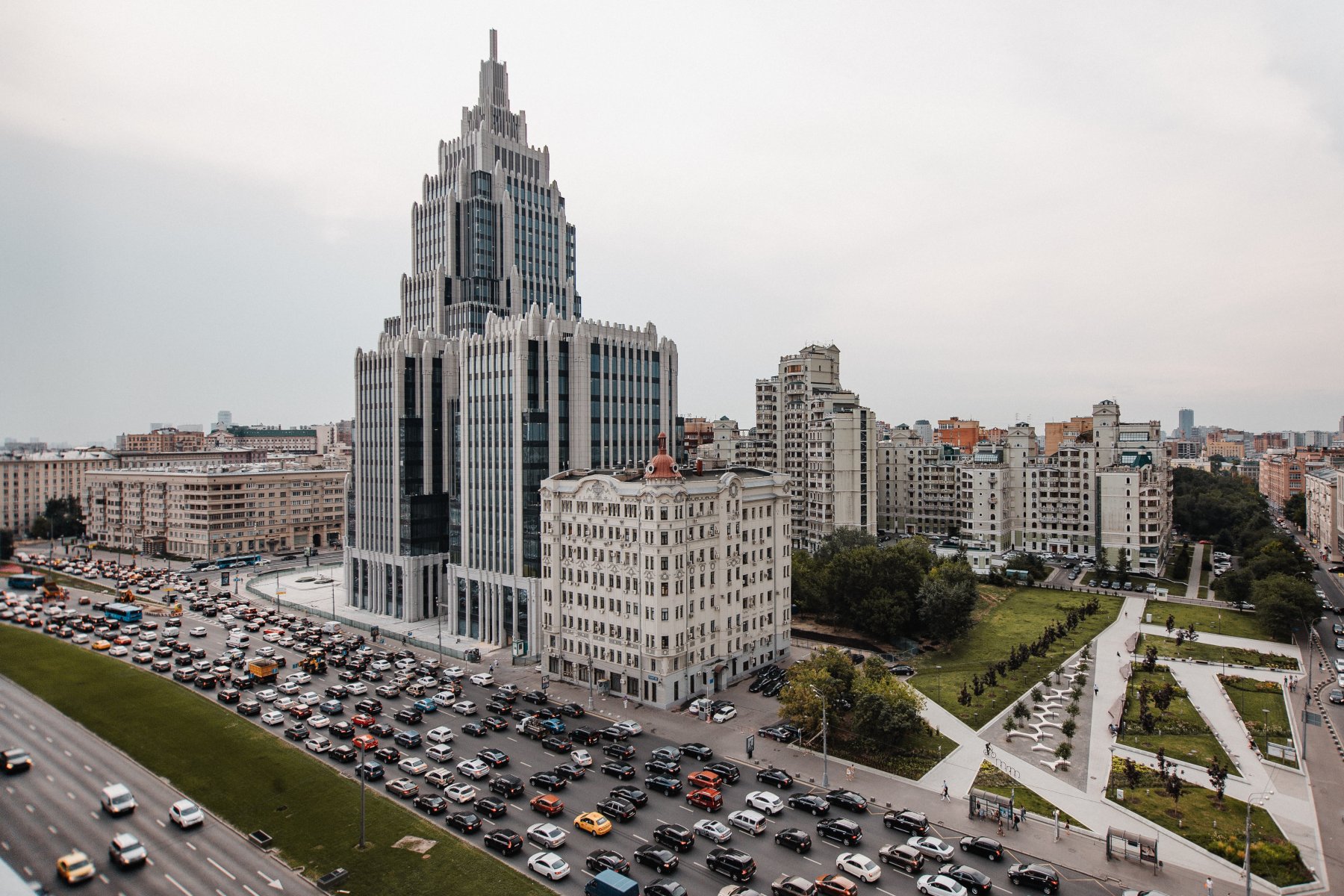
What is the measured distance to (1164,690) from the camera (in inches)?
2876

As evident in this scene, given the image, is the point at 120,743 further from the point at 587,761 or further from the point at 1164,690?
the point at 1164,690

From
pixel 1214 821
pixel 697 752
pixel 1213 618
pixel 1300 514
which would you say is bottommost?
pixel 1214 821

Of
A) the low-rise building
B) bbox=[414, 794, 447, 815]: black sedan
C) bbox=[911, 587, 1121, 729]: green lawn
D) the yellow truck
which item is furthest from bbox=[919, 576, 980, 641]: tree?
the yellow truck

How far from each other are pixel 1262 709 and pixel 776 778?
4935 centimetres

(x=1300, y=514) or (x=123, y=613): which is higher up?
(x=1300, y=514)

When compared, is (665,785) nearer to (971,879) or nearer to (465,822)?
(465,822)

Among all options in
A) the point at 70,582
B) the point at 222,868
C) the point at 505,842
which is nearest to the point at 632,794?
the point at 505,842

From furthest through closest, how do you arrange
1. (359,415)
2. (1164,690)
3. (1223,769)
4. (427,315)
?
1. (427,315)
2. (359,415)
3. (1164,690)
4. (1223,769)

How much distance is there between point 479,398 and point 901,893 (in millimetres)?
74074

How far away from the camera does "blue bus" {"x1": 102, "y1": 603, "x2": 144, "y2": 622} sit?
4257 inches

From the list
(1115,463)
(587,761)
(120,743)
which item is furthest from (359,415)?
(1115,463)

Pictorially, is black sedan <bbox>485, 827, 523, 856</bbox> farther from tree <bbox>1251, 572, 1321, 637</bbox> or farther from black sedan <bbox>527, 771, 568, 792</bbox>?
tree <bbox>1251, 572, 1321, 637</bbox>

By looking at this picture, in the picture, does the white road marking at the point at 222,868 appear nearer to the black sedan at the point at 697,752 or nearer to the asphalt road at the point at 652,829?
the asphalt road at the point at 652,829

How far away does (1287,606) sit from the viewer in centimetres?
9162
